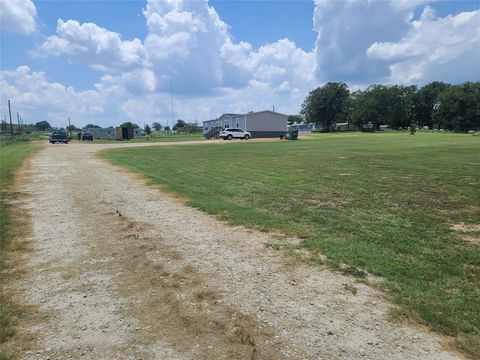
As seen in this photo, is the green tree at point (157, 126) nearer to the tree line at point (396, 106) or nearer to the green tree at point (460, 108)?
the tree line at point (396, 106)

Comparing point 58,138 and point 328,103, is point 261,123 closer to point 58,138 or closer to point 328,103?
point 58,138

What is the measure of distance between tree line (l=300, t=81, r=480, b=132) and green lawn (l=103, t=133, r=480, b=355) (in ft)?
281

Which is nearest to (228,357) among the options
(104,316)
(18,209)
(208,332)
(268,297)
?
(208,332)

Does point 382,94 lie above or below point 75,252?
above

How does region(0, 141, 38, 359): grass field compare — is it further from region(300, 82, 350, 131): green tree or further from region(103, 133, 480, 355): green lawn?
region(300, 82, 350, 131): green tree

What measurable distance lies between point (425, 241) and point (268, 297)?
3.09 metres

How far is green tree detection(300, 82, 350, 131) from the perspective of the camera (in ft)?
315

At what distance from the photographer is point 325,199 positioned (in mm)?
9000

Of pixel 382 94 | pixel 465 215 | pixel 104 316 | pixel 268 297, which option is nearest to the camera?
pixel 104 316

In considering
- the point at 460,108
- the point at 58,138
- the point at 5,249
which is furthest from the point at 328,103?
the point at 5,249

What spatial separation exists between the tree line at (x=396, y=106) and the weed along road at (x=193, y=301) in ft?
311

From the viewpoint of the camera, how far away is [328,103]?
96000 mm

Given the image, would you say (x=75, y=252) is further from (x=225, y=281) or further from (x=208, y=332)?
(x=208, y=332)

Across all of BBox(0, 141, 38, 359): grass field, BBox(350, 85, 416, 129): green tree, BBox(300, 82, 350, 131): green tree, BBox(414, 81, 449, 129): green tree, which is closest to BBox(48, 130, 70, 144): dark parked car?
BBox(0, 141, 38, 359): grass field
